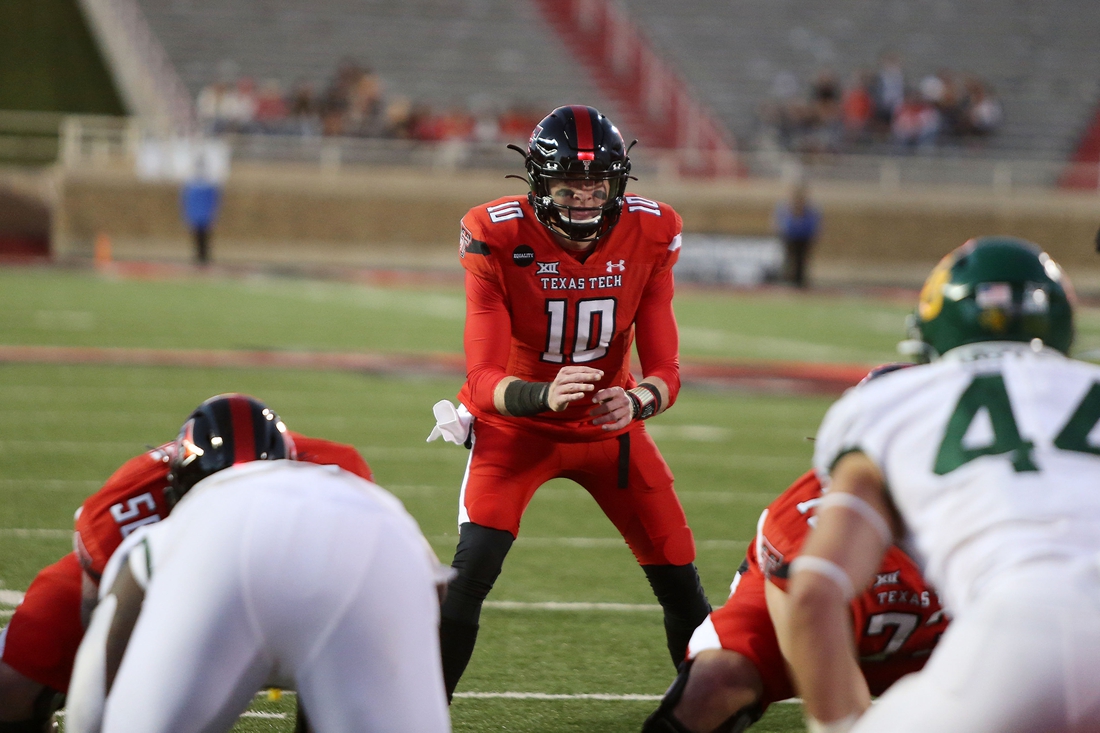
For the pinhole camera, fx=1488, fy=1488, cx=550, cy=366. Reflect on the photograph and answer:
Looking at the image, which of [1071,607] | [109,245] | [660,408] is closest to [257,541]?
[1071,607]

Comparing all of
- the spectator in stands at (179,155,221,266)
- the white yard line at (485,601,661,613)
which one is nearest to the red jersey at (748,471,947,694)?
the white yard line at (485,601,661,613)

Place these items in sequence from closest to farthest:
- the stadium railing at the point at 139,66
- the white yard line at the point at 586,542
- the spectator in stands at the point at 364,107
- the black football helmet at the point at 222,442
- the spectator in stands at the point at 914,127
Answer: the black football helmet at the point at 222,442 → the white yard line at the point at 586,542 → the spectator in stands at the point at 364,107 → the stadium railing at the point at 139,66 → the spectator in stands at the point at 914,127

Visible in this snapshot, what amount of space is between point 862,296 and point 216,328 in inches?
463

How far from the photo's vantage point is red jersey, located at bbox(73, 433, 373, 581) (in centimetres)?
351

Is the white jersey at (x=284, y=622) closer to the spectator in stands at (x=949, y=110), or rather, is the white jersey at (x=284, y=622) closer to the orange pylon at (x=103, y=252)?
the orange pylon at (x=103, y=252)

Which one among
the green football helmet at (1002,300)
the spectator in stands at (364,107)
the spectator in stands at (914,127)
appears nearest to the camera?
the green football helmet at (1002,300)

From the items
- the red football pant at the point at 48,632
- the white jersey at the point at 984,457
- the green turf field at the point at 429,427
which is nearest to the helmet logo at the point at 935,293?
the white jersey at the point at 984,457

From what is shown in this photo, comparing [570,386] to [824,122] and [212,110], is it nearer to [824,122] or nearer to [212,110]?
[212,110]

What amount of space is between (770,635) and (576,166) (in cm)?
166

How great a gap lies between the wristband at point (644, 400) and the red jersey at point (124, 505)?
0.88 metres

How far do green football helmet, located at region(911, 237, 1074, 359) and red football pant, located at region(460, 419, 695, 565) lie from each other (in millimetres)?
1920

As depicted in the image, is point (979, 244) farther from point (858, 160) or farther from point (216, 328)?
point (858, 160)

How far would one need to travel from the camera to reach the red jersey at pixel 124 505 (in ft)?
11.5

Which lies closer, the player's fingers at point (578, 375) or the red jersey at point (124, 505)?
the red jersey at point (124, 505)
